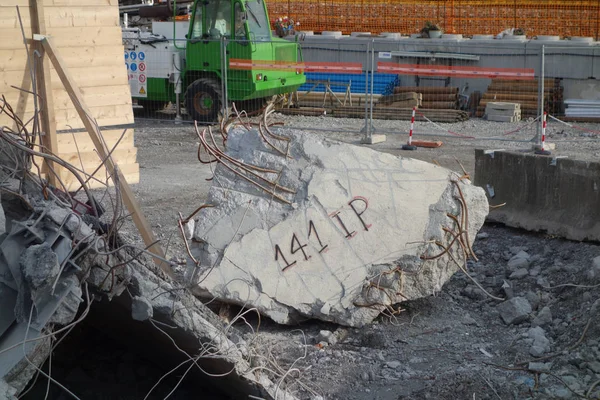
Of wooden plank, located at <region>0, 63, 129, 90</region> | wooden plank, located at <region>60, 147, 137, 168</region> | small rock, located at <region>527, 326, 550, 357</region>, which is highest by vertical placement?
wooden plank, located at <region>0, 63, 129, 90</region>

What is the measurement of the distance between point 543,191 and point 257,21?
10.0m

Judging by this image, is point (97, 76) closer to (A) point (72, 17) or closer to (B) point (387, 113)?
(A) point (72, 17)

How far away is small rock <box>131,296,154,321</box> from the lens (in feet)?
13.3

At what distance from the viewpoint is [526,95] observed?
1758 centimetres

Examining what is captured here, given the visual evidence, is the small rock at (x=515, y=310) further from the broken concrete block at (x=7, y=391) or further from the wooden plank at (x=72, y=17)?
the wooden plank at (x=72, y=17)

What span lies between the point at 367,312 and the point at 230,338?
169cm

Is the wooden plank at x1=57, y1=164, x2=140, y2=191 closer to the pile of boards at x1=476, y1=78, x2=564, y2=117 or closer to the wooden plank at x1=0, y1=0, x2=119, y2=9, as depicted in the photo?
the wooden plank at x1=0, y1=0, x2=119, y2=9

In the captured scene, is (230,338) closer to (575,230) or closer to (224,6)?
(575,230)

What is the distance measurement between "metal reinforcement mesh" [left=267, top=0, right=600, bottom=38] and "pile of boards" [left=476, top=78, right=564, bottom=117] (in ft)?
22.3

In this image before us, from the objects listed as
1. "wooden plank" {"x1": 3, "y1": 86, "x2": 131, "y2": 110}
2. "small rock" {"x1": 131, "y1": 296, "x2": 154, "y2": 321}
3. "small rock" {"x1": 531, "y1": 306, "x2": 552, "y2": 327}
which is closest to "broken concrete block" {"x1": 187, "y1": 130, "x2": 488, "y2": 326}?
"small rock" {"x1": 531, "y1": 306, "x2": 552, "y2": 327}

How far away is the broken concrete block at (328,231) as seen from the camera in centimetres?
598

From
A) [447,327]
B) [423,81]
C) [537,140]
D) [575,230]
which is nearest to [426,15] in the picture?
[423,81]

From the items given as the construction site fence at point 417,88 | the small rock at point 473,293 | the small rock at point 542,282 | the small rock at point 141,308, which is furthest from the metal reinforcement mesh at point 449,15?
the small rock at point 141,308

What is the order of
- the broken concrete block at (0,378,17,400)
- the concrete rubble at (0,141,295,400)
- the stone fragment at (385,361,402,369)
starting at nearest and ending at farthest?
the broken concrete block at (0,378,17,400)
the concrete rubble at (0,141,295,400)
the stone fragment at (385,361,402,369)
